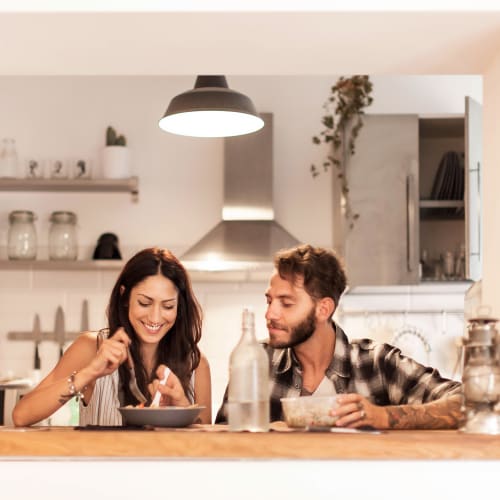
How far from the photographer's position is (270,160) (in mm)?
5141

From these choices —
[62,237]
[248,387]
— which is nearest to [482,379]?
[248,387]

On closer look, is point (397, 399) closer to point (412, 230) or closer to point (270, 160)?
point (412, 230)

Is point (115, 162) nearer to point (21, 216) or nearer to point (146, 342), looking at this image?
point (21, 216)

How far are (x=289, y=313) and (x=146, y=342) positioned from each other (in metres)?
0.47

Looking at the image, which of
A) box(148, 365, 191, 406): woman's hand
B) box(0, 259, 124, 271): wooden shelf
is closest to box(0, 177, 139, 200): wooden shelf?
box(0, 259, 124, 271): wooden shelf

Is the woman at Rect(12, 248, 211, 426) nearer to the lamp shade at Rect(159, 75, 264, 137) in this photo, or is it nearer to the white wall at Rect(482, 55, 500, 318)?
the lamp shade at Rect(159, 75, 264, 137)

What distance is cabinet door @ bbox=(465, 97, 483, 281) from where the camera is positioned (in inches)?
174

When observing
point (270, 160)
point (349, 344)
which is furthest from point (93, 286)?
point (349, 344)

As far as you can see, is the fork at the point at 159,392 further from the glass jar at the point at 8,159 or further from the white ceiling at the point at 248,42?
the glass jar at the point at 8,159

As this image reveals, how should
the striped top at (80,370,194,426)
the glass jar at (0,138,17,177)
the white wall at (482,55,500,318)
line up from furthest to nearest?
the glass jar at (0,138,17,177), the striped top at (80,370,194,426), the white wall at (482,55,500,318)

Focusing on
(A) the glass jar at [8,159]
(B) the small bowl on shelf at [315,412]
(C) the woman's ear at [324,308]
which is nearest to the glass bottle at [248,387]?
(B) the small bowl on shelf at [315,412]
